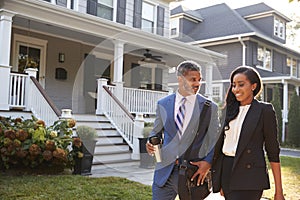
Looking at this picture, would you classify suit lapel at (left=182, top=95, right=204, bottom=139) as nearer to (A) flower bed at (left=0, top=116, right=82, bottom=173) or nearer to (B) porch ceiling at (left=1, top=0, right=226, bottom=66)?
(A) flower bed at (left=0, top=116, right=82, bottom=173)

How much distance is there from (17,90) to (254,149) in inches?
231

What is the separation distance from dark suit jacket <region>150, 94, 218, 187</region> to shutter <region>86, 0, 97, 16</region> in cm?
729

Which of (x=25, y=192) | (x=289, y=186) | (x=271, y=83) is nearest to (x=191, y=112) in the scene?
(x=25, y=192)

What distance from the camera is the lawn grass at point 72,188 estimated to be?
390 centimetres

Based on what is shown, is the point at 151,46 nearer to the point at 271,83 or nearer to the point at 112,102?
the point at 112,102

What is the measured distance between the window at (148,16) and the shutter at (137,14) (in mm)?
218

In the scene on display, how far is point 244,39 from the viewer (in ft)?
51.4

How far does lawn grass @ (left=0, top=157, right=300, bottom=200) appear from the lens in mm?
3904

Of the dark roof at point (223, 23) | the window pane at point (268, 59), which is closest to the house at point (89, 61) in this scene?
the dark roof at point (223, 23)

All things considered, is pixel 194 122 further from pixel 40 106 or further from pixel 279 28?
pixel 279 28

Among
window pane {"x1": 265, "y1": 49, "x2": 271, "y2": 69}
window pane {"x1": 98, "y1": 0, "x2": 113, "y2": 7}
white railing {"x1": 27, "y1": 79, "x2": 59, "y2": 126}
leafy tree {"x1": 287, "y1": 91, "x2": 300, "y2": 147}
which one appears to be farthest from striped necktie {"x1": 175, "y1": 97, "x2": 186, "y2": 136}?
window pane {"x1": 265, "y1": 49, "x2": 271, "y2": 69}

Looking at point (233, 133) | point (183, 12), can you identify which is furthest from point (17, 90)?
point (183, 12)

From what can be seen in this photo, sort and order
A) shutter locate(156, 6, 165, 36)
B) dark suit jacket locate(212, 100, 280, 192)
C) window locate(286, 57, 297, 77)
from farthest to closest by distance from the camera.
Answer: window locate(286, 57, 297, 77)
shutter locate(156, 6, 165, 36)
dark suit jacket locate(212, 100, 280, 192)

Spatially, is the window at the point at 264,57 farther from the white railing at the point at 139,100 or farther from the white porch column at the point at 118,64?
the white porch column at the point at 118,64
